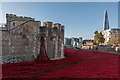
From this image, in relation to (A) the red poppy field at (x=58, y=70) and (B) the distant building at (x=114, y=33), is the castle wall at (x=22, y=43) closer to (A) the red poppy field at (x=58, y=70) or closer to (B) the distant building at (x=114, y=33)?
(A) the red poppy field at (x=58, y=70)

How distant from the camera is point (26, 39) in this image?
13898mm

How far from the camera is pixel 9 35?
40.9ft

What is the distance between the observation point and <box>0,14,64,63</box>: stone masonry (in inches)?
483

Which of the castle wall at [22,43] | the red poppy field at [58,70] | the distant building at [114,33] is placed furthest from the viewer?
Answer: the distant building at [114,33]

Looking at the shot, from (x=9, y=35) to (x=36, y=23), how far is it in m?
4.97

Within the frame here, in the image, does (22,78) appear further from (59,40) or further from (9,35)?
(59,40)

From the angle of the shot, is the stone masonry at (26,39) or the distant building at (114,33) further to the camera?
the distant building at (114,33)

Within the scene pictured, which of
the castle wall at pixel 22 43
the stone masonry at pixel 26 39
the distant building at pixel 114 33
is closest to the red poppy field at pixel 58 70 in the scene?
the castle wall at pixel 22 43

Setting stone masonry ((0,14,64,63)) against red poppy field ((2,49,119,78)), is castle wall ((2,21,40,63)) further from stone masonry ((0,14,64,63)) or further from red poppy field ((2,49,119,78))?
red poppy field ((2,49,119,78))

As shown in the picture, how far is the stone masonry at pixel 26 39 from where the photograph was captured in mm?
12261

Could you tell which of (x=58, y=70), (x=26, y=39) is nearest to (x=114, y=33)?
(x=26, y=39)

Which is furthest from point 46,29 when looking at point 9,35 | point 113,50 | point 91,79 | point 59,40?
point 113,50

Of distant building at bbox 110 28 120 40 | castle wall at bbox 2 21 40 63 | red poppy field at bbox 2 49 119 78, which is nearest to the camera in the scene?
red poppy field at bbox 2 49 119 78

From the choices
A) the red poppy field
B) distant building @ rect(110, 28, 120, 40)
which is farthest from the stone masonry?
distant building @ rect(110, 28, 120, 40)
